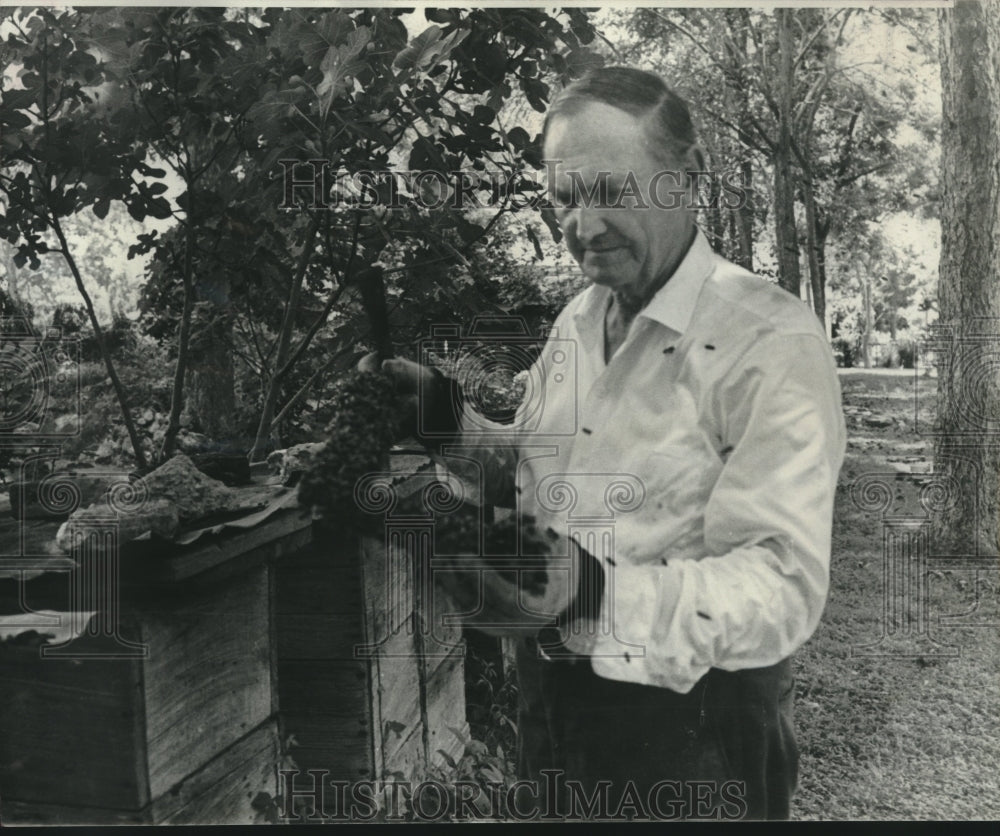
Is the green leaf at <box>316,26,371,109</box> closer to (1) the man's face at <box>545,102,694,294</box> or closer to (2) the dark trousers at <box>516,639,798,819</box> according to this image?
(1) the man's face at <box>545,102,694,294</box>

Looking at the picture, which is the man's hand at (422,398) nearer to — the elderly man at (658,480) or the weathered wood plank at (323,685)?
the elderly man at (658,480)

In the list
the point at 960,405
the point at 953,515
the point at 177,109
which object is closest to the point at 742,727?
the point at 953,515

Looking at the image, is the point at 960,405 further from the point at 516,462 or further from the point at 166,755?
the point at 166,755

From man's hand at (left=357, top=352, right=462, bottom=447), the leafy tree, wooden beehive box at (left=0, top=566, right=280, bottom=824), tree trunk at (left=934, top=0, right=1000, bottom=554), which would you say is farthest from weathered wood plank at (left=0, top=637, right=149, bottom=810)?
tree trunk at (left=934, top=0, right=1000, bottom=554)

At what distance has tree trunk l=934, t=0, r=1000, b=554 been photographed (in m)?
3.70

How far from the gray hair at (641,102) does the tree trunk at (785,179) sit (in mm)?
352

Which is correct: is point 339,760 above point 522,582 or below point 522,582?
below

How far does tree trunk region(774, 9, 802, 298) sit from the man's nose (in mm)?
595

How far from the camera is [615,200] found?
349cm

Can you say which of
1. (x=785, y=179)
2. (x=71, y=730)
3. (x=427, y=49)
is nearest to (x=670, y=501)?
(x=785, y=179)

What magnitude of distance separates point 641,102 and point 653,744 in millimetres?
2076

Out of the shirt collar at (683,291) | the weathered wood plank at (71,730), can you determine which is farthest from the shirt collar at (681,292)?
the weathered wood plank at (71,730)

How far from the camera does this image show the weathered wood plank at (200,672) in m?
3.55

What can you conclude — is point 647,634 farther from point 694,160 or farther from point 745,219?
point 694,160
